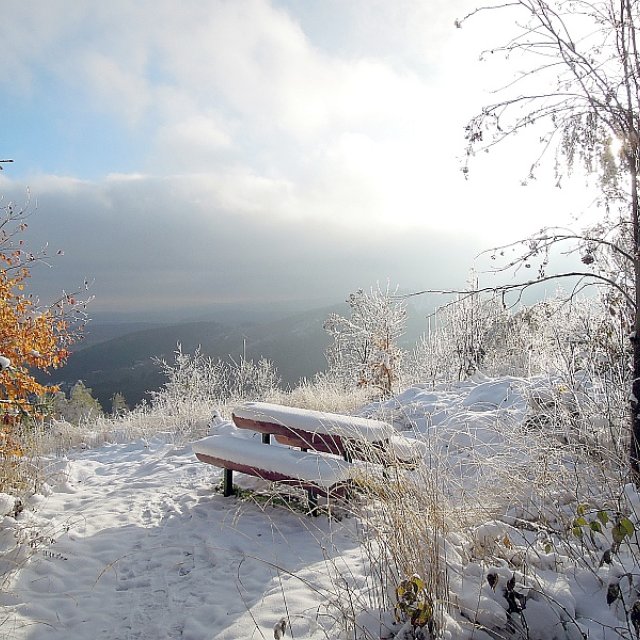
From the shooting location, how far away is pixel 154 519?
422 centimetres

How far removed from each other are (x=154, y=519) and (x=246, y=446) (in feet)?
3.07

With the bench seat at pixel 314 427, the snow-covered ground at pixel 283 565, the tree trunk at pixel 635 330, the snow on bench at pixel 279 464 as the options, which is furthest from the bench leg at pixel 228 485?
the tree trunk at pixel 635 330

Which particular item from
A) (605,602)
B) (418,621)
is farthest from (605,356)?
(418,621)

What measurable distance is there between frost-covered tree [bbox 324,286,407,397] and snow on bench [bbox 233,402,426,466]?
14.8ft

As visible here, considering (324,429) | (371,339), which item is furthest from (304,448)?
(371,339)

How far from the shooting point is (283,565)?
3.24m

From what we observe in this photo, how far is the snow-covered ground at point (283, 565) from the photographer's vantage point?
77.4 inches

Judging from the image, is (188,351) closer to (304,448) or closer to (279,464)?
(304,448)

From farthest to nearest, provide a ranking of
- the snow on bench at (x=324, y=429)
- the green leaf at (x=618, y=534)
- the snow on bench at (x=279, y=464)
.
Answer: the snow on bench at (x=279, y=464) < the snow on bench at (x=324, y=429) < the green leaf at (x=618, y=534)

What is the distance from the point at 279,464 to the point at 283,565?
87 centimetres

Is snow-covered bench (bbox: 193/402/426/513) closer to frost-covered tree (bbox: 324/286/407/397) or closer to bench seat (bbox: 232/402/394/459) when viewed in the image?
bench seat (bbox: 232/402/394/459)

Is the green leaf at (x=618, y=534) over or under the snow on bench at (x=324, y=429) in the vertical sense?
over

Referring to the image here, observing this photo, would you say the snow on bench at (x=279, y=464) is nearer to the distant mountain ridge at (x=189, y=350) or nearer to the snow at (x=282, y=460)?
the snow at (x=282, y=460)

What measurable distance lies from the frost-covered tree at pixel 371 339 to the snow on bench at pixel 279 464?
15.7ft
